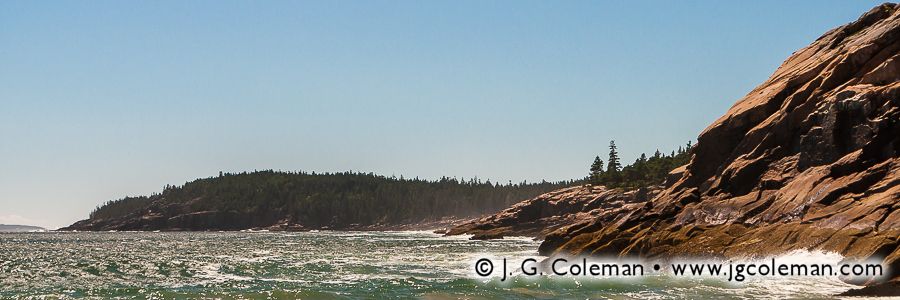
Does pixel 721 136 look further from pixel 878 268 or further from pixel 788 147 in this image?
pixel 878 268

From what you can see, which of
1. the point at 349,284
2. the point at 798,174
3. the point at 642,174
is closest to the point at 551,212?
the point at 642,174

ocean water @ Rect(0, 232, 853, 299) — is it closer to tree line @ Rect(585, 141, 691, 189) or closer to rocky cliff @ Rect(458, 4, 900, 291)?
rocky cliff @ Rect(458, 4, 900, 291)

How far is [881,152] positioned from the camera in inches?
1633

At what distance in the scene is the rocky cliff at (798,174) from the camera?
122ft

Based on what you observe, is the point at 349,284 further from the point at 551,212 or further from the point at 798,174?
the point at 551,212

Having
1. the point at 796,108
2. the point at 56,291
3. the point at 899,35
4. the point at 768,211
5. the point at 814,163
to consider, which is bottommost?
the point at 56,291

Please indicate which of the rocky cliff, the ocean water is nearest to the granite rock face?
the rocky cliff

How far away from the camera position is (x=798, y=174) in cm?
4522

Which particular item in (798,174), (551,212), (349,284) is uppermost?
(798,174)

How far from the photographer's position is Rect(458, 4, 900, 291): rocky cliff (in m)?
37.2

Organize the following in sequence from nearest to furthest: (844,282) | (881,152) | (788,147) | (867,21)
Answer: (844,282) → (881,152) → (788,147) → (867,21)

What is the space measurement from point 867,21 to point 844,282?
34325 millimetres

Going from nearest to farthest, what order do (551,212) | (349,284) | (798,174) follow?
(349,284), (798,174), (551,212)

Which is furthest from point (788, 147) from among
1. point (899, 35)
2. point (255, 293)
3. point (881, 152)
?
point (255, 293)
